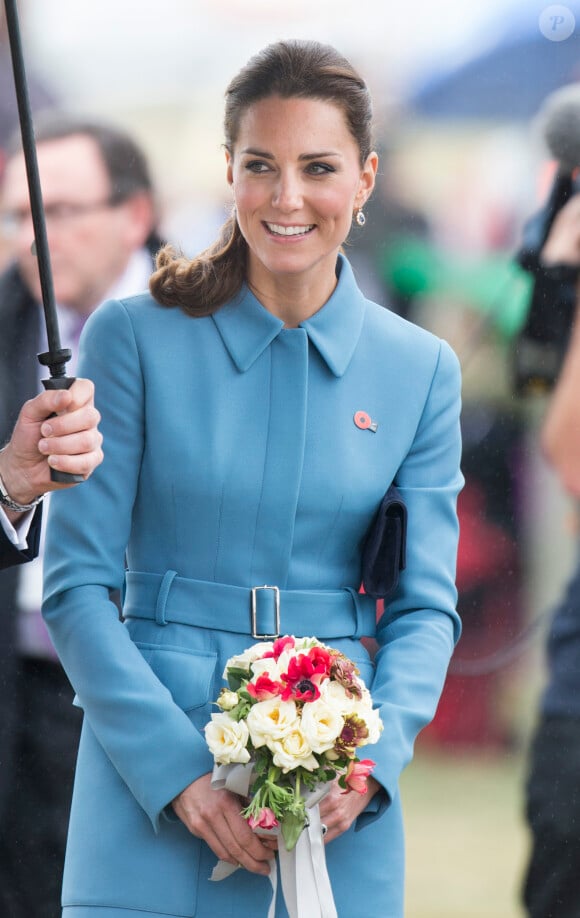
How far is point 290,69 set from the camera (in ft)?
7.43

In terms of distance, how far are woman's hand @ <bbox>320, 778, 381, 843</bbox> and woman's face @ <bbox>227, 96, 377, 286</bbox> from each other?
0.83 metres

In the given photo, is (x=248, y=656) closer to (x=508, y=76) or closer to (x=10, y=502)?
(x=10, y=502)

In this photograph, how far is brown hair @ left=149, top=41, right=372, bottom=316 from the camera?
2266 mm

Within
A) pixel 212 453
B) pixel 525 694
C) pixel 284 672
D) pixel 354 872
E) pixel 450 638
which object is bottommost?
pixel 525 694

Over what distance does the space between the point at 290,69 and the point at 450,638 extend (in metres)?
0.96

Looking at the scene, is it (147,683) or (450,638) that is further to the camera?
(450,638)

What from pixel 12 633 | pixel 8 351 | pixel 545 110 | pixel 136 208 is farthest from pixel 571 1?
pixel 12 633

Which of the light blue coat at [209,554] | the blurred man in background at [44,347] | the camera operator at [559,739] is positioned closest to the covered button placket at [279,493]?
the light blue coat at [209,554]

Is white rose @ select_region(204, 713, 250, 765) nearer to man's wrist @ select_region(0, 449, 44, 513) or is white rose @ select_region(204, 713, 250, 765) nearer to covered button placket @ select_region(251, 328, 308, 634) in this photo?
covered button placket @ select_region(251, 328, 308, 634)

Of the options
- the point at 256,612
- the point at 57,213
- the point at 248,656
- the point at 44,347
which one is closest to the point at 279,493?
the point at 256,612

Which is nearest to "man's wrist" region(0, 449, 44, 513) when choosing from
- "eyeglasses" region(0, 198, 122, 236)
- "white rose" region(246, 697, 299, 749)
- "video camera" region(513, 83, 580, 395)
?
"white rose" region(246, 697, 299, 749)

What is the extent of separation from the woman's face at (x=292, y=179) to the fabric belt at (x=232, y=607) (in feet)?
1.71

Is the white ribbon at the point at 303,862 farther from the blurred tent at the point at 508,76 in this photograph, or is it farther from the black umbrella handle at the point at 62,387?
the blurred tent at the point at 508,76

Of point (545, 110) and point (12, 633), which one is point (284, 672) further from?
point (545, 110)
